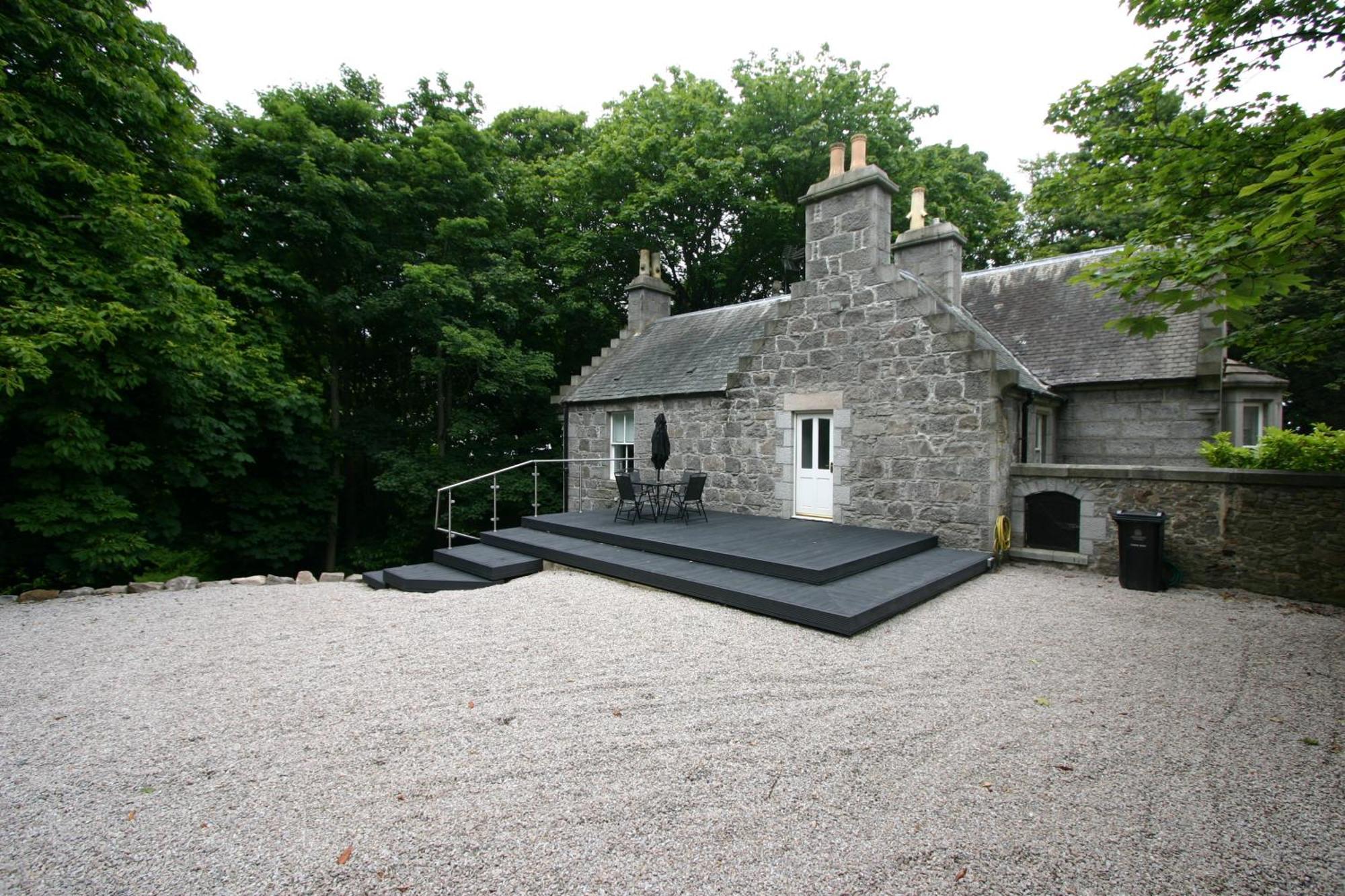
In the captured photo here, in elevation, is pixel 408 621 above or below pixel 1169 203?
below

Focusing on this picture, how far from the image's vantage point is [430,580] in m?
7.50

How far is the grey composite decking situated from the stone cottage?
0.75 m

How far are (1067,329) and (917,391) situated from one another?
487 centimetres

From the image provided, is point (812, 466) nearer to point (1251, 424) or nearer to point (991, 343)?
point (991, 343)

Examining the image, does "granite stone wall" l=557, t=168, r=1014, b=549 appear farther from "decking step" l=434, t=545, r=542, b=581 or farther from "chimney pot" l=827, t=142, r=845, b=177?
"decking step" l=434, t=545, r=542, b=581

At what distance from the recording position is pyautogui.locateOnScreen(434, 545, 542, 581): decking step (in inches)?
300

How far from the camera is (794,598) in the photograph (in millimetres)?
5543

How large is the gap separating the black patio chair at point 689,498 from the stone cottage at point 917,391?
2.28 ft

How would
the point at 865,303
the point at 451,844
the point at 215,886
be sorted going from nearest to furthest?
1. the point at 215,886
2. the point at 451,844
3. the point at 865,303

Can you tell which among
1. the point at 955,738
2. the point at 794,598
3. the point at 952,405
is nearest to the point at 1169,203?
the point at 952,405

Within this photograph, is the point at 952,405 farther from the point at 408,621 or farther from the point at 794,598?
the point at 408,621

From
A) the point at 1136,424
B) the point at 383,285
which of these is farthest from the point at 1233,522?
the point at 383,285

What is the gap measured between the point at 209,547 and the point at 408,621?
32.7ft

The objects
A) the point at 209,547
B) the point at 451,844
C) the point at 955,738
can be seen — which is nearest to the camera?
the point at 451,844
